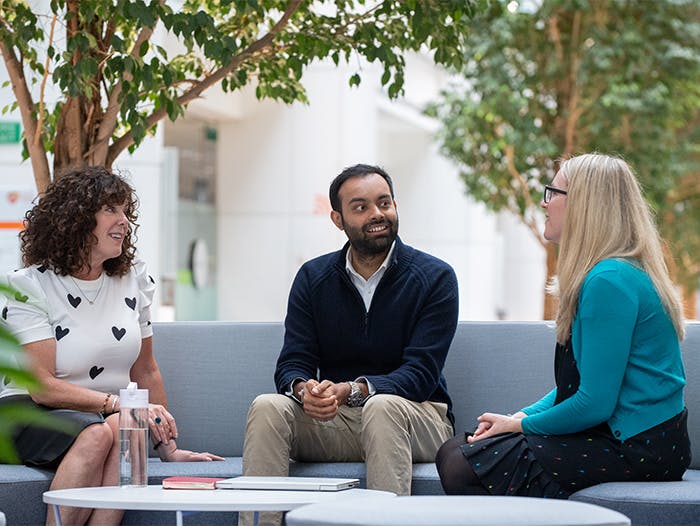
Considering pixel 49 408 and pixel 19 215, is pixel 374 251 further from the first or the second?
pixel 19 215

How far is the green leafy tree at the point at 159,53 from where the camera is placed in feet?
13.4

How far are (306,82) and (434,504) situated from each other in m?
11.1

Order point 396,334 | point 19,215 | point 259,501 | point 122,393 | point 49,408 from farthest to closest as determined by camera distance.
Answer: point 19,215
point 396,334
point 49,408
point 122,393
point 259,501

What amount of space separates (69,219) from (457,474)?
5.11 ft

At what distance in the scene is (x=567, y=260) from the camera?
3.27 meters

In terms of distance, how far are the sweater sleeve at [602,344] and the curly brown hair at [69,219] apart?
5.52 ft

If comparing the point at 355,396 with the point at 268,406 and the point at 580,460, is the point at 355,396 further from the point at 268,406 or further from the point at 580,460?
the point at 580,460

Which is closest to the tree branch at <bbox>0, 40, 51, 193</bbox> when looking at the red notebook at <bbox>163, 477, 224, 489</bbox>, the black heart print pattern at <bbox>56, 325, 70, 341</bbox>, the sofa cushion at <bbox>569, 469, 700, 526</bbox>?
the black heart print pattern at <bbox>56, 325, 70, 341</bbox>

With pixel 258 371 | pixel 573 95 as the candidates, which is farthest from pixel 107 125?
pixel 573 95

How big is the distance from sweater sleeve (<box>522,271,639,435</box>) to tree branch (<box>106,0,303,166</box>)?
1.89m

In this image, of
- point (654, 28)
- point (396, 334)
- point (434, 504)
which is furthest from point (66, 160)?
point (654, 28)

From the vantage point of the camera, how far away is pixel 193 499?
107 inches

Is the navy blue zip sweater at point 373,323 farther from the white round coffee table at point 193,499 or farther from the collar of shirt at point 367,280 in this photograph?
the white round coffee table at point 193,499

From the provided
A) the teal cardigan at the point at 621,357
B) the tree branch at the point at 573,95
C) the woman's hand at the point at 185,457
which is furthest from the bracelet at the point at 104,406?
the tree branch at the point at 573,95
